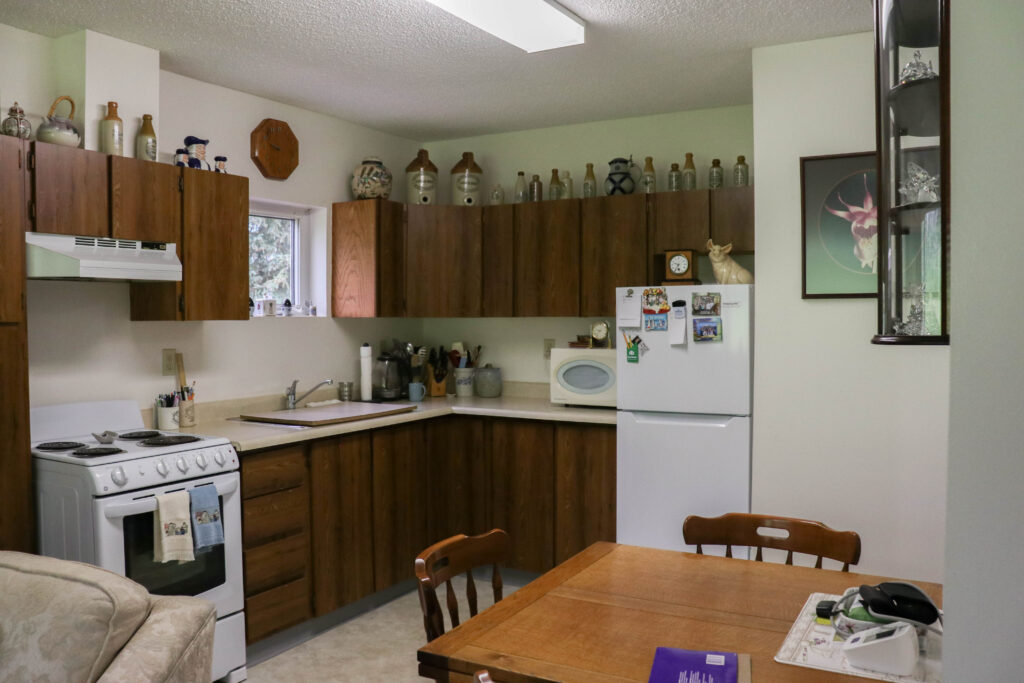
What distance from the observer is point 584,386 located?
13.7ft

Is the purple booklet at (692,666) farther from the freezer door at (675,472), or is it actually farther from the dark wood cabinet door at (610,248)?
the dark wood cabinet door at (610,248)

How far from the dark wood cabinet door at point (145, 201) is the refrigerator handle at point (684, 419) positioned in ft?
7.05

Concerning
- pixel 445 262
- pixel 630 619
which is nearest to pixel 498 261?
pixel 445 262

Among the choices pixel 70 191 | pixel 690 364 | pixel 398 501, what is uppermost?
pixel 70 191

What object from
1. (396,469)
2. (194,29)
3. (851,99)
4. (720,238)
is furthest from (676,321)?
(194,29)

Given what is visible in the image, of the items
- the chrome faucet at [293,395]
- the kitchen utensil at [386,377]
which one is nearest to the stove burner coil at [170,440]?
the chrome faucet at [293,395]

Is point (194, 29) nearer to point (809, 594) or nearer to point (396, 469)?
point (396, 469)

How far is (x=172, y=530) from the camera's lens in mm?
2838

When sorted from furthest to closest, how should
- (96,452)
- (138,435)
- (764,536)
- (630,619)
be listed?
1. (138,435)
2. (96,452)
3. (764,536)
4. (630,619)

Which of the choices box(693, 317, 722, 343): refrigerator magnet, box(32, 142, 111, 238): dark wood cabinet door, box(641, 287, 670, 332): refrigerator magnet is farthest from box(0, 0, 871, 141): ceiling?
box(693, 317, 722, 343): refrigerator magnet

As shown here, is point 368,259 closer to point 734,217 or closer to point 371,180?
point 371,180

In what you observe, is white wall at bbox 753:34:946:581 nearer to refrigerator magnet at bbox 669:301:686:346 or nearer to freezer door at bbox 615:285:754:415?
freezer door at bbox 615:285:754:415

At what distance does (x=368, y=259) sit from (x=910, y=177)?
10.9 feet

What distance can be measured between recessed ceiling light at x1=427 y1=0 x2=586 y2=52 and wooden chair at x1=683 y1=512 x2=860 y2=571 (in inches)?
70.2
